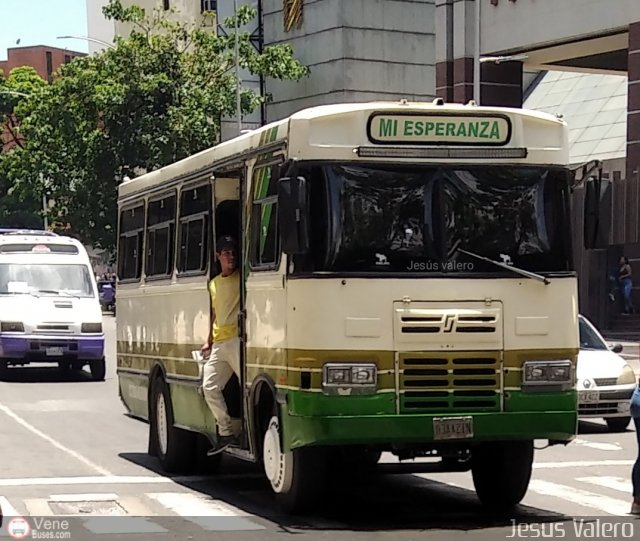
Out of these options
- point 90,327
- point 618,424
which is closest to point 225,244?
point 618,424

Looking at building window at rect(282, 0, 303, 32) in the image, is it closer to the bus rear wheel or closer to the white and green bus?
the white and green bus

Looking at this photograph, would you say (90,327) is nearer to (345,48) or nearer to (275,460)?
(275,460)

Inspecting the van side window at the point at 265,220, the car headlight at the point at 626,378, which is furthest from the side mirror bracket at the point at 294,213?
the car headlight at the point at 626,378

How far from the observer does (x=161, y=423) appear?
13.8 meters

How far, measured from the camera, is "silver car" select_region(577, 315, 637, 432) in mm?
16547

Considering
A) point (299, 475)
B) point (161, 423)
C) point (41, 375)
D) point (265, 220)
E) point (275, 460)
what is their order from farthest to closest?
point (41, 375)
point (161, 423)
point (265, 220)
point (275, 460)
point (299, 475)

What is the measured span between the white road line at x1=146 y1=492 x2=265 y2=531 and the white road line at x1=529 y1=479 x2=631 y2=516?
9.31 ft

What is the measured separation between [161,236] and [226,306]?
2.72 meters

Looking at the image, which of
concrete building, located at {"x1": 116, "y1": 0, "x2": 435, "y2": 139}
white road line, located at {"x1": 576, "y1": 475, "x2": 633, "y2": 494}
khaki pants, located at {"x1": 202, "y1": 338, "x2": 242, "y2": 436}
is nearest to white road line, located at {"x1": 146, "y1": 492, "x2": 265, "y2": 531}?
khaki pants, located at {"x1": 202, "y1": 338, "x2": 242, "y2": 436}

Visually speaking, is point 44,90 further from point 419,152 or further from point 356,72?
point 419,152

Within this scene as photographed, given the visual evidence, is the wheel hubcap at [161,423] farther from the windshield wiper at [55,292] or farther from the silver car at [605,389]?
the windshield wiper at [55,292]

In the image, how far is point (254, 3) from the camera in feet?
201

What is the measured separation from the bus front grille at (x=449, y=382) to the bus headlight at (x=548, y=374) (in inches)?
8.9

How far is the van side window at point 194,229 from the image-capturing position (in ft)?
40.3
